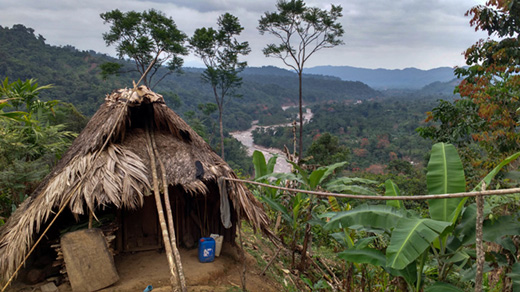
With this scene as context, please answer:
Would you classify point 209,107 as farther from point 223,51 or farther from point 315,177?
point 315,177

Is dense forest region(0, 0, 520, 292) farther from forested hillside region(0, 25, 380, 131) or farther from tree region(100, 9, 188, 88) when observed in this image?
forested hillside region(0, 25, 380, 131)

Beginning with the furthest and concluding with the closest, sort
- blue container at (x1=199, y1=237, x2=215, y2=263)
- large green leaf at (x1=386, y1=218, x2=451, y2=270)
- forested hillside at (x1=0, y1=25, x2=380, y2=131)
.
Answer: forested hillside at (x1=0, y1=25, x2=380, y2=131), blue container at (x1=199, y1=237, x2=215, y2=263), large green leaf at (x1=386, y1=218, x2=451, y2=270)

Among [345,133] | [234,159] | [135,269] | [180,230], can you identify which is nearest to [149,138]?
[180,230]

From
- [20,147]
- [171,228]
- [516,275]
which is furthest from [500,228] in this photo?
[20,147]

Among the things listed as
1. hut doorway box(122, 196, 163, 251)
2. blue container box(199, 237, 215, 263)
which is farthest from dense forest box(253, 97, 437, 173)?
blue container box(199, 237, 215, 263)

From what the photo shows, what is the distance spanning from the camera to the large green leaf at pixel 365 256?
2.69 metres

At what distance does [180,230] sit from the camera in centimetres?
458

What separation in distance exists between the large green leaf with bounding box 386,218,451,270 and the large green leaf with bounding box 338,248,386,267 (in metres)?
0.49

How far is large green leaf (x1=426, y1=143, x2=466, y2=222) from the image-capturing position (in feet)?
8.39

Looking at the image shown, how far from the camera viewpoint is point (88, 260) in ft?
11.5

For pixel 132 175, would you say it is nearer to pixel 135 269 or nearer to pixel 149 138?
pixel 149 138

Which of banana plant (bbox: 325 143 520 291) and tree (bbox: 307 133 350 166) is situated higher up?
banana plant (bbox: 325 143 520 291)

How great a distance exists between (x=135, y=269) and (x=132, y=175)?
1.26 m

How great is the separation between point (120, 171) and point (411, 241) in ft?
10.3
